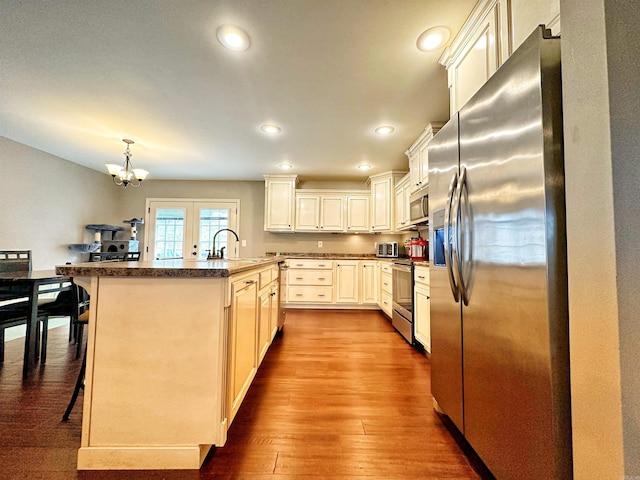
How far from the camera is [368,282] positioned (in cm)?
466

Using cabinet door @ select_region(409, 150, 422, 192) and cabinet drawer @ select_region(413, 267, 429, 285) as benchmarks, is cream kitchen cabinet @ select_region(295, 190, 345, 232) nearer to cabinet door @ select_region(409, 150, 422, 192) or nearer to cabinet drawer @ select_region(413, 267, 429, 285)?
cabinet door @ select_region(409, 150, 422, 192)

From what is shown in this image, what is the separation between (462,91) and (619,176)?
53.8 inches

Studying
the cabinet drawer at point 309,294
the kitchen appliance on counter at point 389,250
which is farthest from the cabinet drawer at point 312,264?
the kitchen appliance on counter at point 389,250

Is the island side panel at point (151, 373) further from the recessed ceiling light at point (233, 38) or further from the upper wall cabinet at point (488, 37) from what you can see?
the upper wall cabinet at point (488, 37)

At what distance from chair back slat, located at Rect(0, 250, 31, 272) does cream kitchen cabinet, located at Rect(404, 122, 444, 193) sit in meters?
4.20

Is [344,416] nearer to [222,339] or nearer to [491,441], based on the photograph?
[491,441]

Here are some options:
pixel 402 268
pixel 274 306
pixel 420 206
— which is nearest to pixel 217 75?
pixel 274 306

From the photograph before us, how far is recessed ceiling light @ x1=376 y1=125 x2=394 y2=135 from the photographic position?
10.2 ft

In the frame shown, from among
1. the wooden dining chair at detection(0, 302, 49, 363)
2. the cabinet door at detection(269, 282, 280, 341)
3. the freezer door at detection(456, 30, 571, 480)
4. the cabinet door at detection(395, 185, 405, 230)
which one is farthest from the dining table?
the cabinet door at detection(395, 185, 405, 230)

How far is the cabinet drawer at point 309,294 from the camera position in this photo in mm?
4696

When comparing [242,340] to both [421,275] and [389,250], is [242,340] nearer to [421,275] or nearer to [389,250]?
[421,275]

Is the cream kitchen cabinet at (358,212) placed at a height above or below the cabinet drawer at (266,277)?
above

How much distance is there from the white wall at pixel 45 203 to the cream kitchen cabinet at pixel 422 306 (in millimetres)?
5015

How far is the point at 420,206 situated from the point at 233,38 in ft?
7.79
